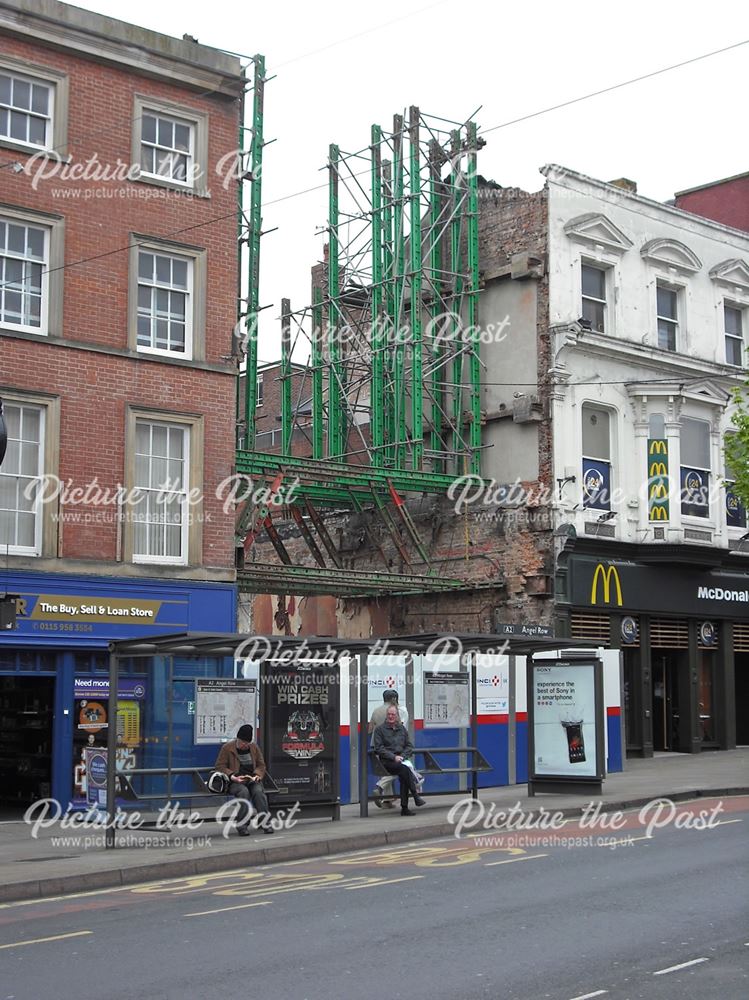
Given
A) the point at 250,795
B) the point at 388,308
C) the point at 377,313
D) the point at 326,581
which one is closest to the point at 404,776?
the point at 250,795

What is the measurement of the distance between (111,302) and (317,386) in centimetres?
1079

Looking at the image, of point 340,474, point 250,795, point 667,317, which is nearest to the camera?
point 250,795

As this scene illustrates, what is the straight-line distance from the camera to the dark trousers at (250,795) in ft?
57.8

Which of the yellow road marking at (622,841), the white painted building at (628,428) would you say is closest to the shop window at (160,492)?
the white painted building at (628,428)

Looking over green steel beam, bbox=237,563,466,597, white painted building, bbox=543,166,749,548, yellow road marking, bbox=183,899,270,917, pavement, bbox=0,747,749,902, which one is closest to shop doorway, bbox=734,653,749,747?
white painted building, bbox=543,166,749,548

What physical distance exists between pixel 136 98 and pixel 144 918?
51.8 ft

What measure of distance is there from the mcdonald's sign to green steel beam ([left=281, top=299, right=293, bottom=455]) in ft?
27.6

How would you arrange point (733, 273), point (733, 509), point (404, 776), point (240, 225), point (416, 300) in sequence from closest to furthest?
point (404, 776)
point (240, 225)
point (416, 300)
point (733, 509)
point (733, 273)

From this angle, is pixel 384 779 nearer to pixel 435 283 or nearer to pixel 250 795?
pixel 250 795

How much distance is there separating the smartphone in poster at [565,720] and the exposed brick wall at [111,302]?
577cm

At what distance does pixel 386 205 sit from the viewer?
104 feet

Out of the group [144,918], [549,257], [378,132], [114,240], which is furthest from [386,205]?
[144,918]

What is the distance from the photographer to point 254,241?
1104 inches

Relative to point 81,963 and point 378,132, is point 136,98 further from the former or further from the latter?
point 81,963
